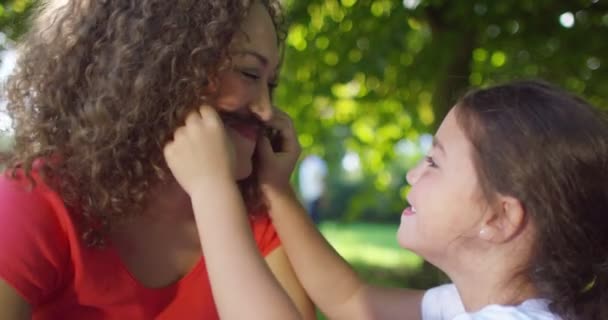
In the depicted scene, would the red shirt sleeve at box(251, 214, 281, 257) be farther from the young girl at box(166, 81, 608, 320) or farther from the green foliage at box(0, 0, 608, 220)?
the green foliage at box(0, 0, 608, 220)

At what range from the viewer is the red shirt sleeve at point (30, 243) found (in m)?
1.51

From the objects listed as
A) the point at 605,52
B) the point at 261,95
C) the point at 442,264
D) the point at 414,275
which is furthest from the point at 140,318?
the point at 414,275

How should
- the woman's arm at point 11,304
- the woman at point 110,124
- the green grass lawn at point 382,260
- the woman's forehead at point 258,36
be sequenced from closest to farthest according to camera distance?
the woman's arm at point 11,304
the woman at point 110,124
the woman's forehead at point 258,36
the green grass lawn at point 382,260

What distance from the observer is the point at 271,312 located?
147 cm

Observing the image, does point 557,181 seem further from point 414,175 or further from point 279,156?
point 279,156

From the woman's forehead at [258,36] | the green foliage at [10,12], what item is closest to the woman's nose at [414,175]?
the woman's forehead at [258,36]

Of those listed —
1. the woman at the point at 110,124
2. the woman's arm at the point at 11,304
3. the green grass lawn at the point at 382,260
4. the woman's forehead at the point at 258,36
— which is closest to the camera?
the woman's arm at the point at 11,304

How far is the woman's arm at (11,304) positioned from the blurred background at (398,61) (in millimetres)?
2298

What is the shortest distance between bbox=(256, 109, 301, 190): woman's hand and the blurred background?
179cm

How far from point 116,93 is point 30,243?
0.35m

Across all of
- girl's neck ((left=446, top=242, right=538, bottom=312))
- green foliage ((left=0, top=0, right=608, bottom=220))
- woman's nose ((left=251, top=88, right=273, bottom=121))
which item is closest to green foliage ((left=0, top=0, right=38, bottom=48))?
green foliage ((left=0, top=0, right=608, bottom=220))

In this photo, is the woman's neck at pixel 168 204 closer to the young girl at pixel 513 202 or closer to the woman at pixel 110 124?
the woman at pixel 110 124

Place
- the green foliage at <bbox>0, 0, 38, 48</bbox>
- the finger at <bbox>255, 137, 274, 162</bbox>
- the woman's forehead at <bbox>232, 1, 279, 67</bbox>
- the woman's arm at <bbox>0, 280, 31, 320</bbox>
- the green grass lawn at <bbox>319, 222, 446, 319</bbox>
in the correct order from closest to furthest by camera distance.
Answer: the woman's arm at <bbox>0, 280, 31, 320</bbox>, the woman's forehead at <bbox>232, 1, 279, 67</bbox>, the finger at <bbox>255, 137, 274, 162</bbox>, the green foliage at <bbox>0, 0, 38, 48</bbox>, the green grass lawn at <bbox>319, 222, 446, 319</bbox>

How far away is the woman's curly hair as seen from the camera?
1625 mm
